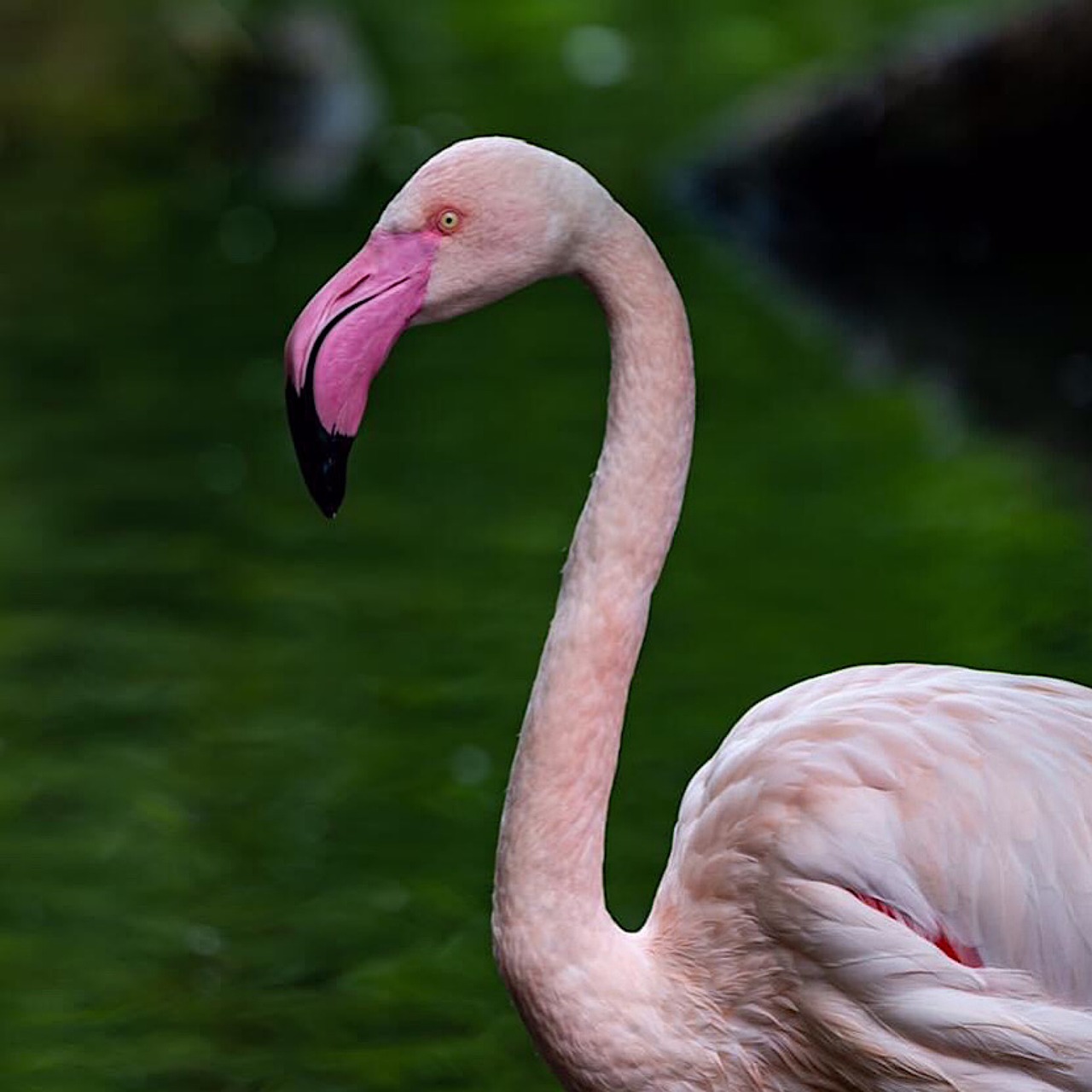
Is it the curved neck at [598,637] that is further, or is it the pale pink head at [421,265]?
the curved neck at [598,637]

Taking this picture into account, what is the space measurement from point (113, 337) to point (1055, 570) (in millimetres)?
4318

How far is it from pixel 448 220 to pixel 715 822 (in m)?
0.82

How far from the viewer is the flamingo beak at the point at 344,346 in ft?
9.45

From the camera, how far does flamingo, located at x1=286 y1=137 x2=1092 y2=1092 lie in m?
2.88

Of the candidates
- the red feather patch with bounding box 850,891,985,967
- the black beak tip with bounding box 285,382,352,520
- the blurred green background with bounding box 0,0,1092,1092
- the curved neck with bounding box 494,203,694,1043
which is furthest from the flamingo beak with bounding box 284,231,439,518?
the blurred green background with bounding box 0,0,1092,1092

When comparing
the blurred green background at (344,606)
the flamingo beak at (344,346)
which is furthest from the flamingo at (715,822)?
the blurred green background at (344,606)

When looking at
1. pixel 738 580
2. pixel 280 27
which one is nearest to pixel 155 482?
pixel 738 580

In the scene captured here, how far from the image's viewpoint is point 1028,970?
114 inches

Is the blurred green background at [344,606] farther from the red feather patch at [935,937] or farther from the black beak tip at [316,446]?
the black beak tip at [316,446]

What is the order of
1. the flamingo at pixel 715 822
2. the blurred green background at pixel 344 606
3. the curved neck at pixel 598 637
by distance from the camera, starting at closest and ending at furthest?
the flamingo at pixel 715 822 → the curved neck at pixel 598 637 → the blurred green background at pixel 344 606

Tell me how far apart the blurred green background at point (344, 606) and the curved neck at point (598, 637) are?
1.05m

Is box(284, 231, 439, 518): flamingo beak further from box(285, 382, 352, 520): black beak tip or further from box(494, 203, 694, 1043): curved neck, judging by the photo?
box(494, 203, 694, 1043): curved neck

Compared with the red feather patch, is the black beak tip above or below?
above

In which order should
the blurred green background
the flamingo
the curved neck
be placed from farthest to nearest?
the blurred green background
the curved neck
the flamingo
